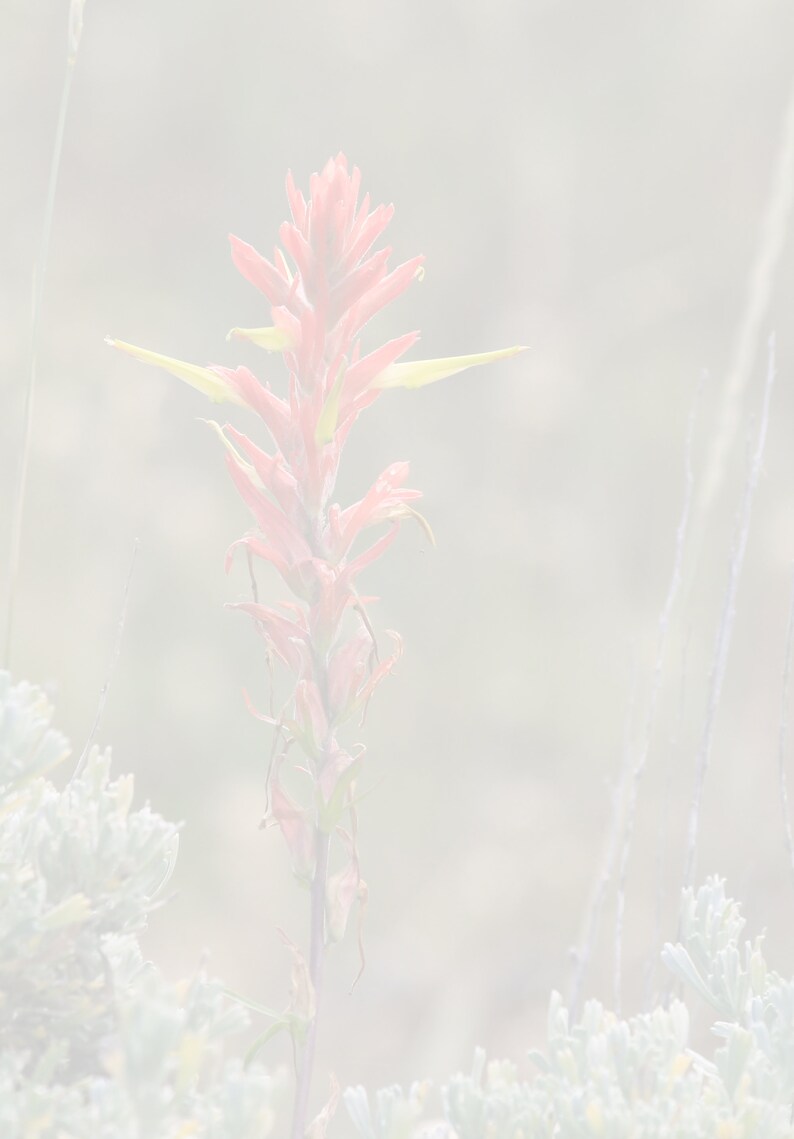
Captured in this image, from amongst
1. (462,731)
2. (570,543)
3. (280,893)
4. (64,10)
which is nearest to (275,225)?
(64,10)

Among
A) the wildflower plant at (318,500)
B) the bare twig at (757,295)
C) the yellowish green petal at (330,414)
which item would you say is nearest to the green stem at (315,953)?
the wildflower plant at (318,500)

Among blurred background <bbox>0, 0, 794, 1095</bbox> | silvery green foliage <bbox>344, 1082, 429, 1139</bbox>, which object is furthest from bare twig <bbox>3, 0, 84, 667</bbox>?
blurred background <bbox>0, 0, 794, 1095</bbox>

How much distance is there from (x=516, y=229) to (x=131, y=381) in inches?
53.0

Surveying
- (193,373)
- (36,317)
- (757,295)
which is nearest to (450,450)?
(757,295)

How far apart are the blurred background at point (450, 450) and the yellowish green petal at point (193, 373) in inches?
85.1

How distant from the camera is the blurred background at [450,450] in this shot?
3.28 m

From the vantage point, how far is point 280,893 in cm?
345

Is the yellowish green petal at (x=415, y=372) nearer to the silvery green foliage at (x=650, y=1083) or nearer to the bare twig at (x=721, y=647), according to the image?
the bare twig at (x=721, y=647)

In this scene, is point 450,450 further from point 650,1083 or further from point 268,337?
point 650,1083

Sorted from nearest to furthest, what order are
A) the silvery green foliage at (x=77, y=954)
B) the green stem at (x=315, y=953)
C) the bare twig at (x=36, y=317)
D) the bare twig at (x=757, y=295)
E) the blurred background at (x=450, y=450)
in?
the silvery green foliage at (x=77, y=954) < the green stem at (x=315, y=953) < the bare twig at (x=36, y=317) < the bare twig at (x=757, y=295) < the blurred background at (x=450, y=450)

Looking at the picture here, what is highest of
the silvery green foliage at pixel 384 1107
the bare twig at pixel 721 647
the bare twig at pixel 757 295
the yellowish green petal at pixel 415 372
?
the bare twig at pixel 757 295

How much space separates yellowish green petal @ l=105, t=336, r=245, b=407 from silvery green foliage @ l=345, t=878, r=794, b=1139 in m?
0.43

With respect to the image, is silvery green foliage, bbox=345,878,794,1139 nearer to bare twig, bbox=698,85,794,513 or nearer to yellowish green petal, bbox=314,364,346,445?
yellowish green petal, bbox=314,364,346,445

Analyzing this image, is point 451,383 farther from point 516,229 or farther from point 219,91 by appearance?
point 219,91
